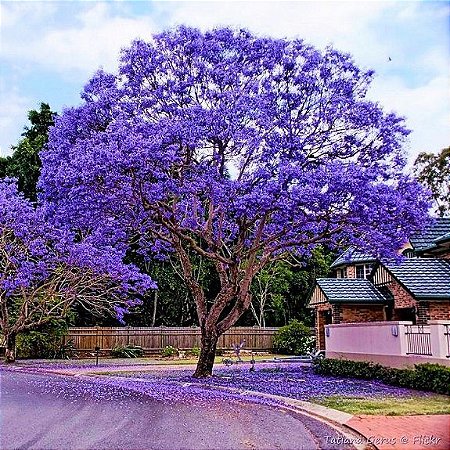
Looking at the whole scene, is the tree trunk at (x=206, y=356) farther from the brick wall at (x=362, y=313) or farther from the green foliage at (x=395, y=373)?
the brick wall at (x=362, y=313)

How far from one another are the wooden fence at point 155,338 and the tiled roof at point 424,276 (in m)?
13.5

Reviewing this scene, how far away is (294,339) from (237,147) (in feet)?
56.2

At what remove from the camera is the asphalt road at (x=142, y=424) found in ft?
25.9

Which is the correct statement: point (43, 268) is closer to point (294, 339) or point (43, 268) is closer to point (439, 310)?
point (439, 310)

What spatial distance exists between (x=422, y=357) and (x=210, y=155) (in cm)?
741

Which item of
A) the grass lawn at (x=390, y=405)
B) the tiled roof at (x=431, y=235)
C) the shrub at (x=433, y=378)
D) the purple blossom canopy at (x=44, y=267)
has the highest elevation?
the tiled roof at (x=431, y=235)

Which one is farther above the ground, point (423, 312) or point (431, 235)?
point (431, 235)

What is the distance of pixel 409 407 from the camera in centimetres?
1080

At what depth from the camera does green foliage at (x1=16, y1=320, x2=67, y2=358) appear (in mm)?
26984

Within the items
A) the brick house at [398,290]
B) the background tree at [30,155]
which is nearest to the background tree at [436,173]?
the brick house at [398,290]

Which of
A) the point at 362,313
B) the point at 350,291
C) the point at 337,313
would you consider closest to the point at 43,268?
the point at 337,313

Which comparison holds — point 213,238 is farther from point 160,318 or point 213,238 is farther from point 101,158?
point 160,318

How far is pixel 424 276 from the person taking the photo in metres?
19.7

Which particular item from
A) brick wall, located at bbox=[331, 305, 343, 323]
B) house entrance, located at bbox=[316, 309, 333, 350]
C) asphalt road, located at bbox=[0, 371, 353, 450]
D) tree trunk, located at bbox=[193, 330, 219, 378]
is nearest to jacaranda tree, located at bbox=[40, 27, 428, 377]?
tree trunk, located at bbox=[193, 330, 219, 378]
